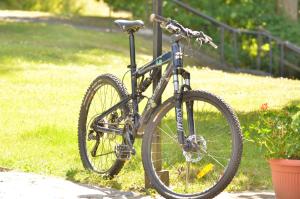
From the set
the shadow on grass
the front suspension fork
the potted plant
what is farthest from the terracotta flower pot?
the shadow on grass

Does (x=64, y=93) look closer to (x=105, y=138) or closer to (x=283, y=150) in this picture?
(x=105, y=138)

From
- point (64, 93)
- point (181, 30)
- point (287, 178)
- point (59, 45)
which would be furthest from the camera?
point (59, 45)

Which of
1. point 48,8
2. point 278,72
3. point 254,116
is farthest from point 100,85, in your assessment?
point 48,8

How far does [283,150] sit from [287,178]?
0.23m

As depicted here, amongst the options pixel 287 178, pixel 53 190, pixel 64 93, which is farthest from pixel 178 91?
pixel 64 93

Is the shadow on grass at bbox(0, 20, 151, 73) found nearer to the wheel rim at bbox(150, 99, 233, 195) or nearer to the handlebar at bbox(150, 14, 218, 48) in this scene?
the wheel rim at bbox(150, 99, 233, 195)

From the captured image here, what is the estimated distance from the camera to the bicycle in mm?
6941

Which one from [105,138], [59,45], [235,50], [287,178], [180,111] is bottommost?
[287,178]

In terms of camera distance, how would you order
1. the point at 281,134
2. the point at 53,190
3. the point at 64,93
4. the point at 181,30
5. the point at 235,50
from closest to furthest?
the point at 281,134
the point at 181,30
the point at 53,190
the point at 64,93
the point at 235,50

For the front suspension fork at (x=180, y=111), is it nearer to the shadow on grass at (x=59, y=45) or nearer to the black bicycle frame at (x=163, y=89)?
the black bicycle frame at (x=163, y=89)

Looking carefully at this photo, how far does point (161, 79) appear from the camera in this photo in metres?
7.26

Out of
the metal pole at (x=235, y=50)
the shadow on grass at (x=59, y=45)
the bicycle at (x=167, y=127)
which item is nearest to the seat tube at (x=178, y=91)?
the bicycle at (x=167, y=127)

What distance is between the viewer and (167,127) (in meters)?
7.80

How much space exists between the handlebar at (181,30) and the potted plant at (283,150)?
0.73m
